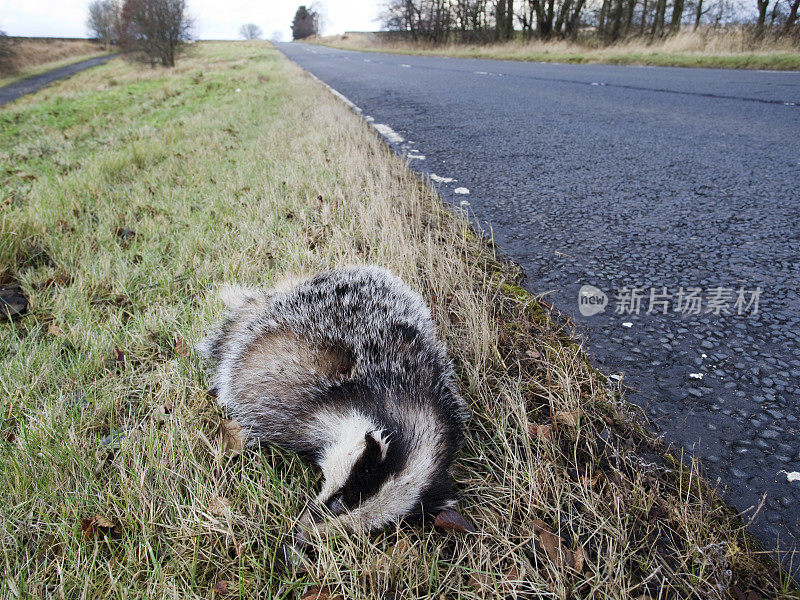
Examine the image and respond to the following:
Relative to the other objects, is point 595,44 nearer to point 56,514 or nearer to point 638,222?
point 638,222

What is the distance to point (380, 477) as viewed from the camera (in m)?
1.34

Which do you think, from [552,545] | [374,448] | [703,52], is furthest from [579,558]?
[703,52]

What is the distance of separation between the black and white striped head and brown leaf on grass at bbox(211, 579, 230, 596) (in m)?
0.25

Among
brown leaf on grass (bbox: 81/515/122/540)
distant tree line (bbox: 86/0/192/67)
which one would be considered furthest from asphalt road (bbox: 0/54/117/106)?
brown leaf on grass (bbox: 81/515/122/540)

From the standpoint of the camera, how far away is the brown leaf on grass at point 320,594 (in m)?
1.23

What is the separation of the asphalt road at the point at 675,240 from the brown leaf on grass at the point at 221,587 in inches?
56.7

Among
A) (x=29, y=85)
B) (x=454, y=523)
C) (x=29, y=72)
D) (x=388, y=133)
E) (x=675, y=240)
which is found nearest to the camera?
(x=454, y=523)

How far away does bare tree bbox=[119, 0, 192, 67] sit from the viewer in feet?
67.5

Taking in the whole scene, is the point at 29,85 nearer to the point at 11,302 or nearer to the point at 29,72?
the point at 29,72

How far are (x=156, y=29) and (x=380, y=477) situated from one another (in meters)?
26.1

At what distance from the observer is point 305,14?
9125cm

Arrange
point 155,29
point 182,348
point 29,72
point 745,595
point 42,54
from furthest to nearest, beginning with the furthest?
point 42,54 → point 29,72 → point 155,29 → point 182,348 → point 745,595

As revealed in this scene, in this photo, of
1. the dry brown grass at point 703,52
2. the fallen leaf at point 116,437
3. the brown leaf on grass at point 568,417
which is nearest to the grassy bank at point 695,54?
the dry brown grass at point 703,52

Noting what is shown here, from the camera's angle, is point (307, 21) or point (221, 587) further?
point (307, 21)
